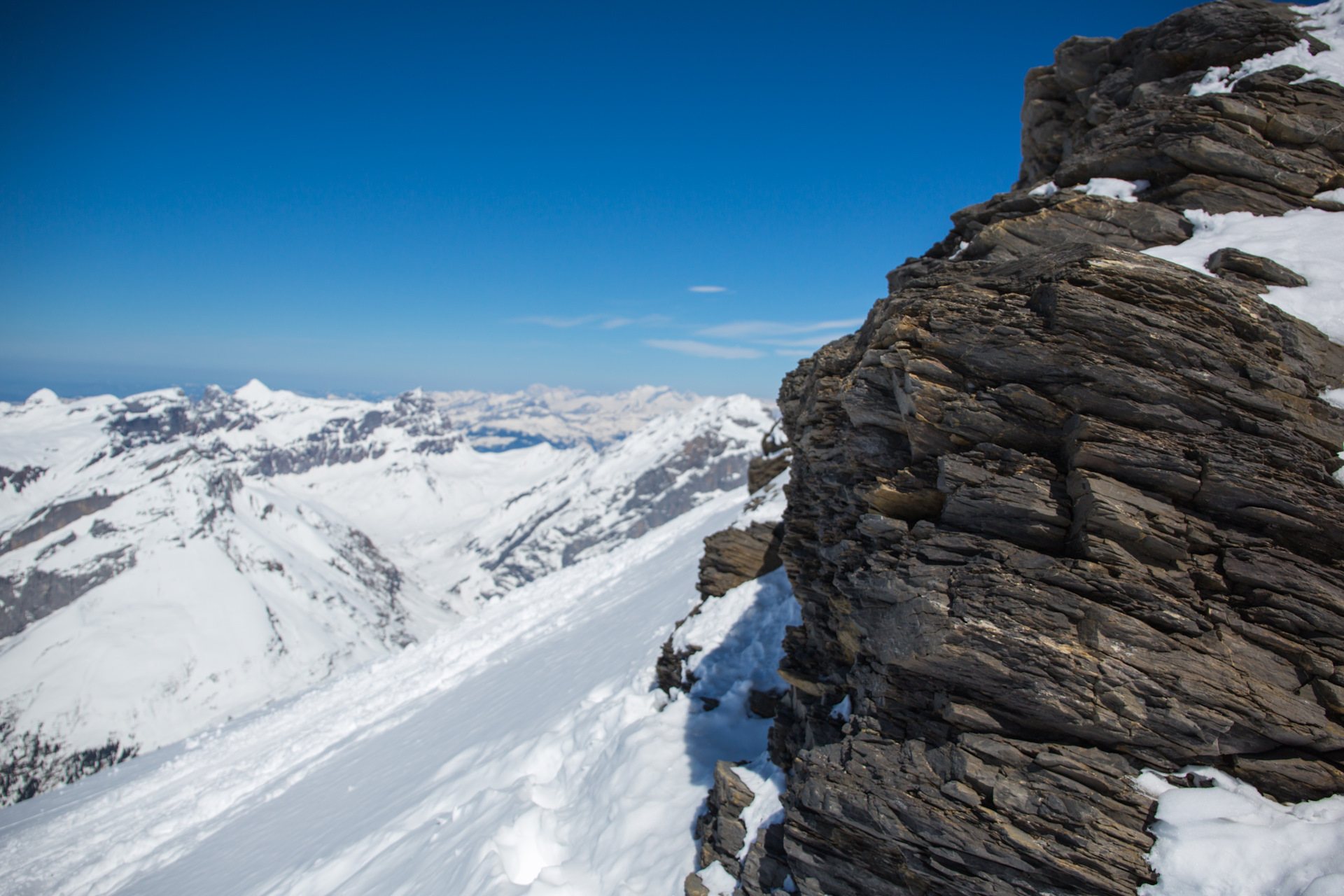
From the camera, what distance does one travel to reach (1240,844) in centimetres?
660

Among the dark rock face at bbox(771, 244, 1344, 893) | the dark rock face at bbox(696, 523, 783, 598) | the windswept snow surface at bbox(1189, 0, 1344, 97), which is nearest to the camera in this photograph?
the dark rock face at bbox(771, 244, 1344, 893)

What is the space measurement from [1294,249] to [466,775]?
25.6 m

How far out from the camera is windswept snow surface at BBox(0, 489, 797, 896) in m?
14.1

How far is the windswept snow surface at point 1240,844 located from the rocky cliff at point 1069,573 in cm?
22

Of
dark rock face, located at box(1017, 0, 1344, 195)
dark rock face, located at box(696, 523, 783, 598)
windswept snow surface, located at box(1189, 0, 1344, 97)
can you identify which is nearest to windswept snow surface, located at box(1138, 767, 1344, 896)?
dark rock face, located at box(1017, 0, 1344, 195)

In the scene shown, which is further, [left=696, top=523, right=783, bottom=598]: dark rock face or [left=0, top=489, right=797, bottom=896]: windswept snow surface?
[left=696, top=523, right=783, bottom=598]: dark rock face

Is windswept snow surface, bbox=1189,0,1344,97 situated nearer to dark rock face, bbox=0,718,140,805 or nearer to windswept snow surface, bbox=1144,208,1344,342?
windswept snow surface, bbox=1144,208,1344,342

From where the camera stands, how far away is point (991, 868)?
7.60m

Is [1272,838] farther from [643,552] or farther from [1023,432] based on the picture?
[643,552]

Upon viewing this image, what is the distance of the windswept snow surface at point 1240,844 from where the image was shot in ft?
20.5

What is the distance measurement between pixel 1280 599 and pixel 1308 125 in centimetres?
1192

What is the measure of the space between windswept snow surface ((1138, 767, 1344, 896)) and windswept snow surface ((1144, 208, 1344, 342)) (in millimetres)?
7219

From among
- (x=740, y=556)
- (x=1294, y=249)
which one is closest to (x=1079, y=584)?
(x=1294, y=249)

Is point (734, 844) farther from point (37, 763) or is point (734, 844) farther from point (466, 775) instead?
point (37, 763)
